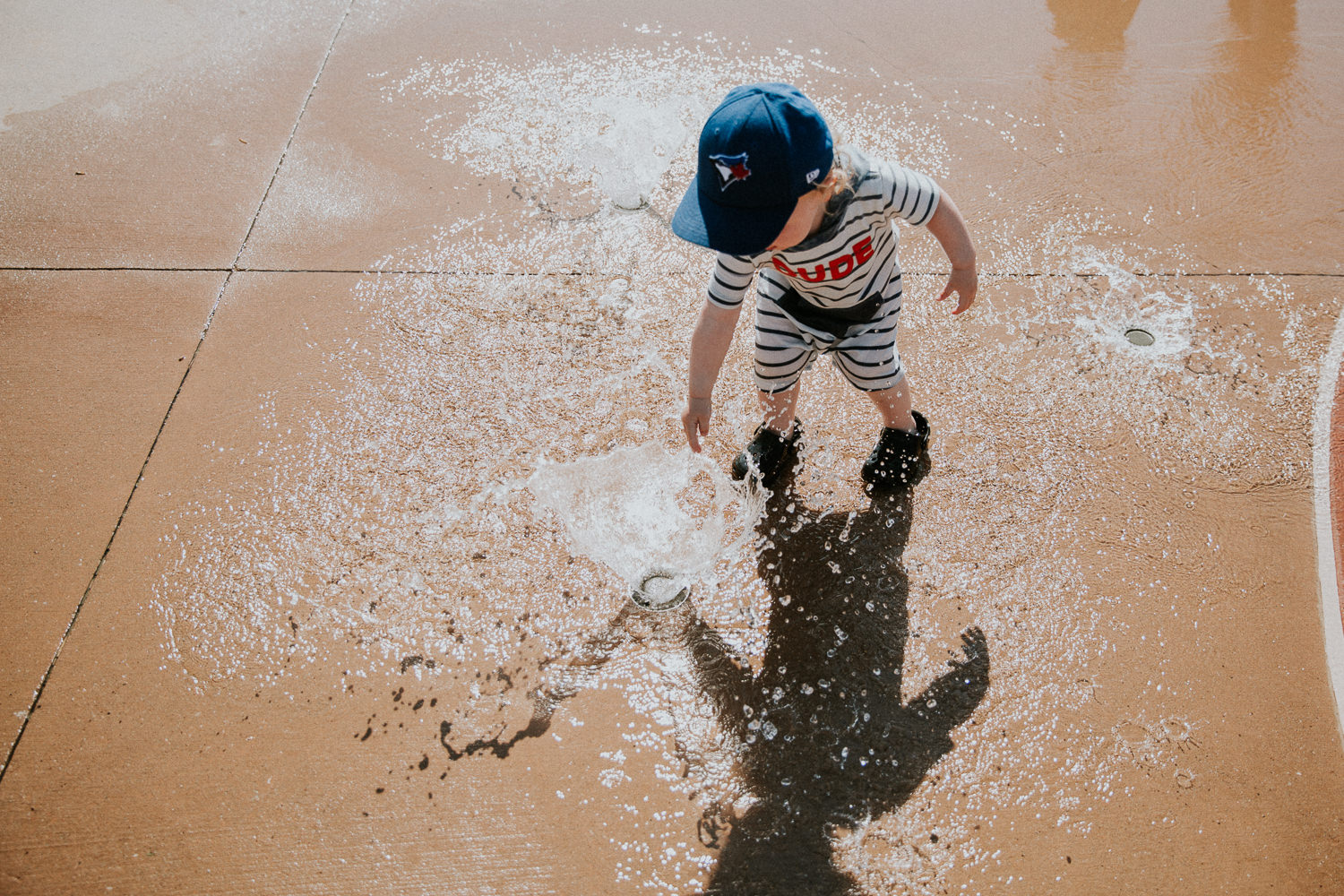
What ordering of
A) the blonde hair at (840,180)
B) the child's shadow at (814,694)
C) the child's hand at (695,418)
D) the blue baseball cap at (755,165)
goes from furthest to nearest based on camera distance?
the child's hand at (695,418) < the child's shadow at (814,694) < the blonde hair at (840,180) < the blue baseball cap at (755,165)

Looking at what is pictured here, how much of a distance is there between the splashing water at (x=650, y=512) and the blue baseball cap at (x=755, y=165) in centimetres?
94

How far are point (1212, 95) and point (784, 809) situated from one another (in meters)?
3.62

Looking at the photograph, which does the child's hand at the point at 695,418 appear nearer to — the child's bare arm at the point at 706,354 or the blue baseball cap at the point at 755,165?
the child's bare arm at the point at 706,354

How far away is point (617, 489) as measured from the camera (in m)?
2.42

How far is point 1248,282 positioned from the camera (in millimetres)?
2859

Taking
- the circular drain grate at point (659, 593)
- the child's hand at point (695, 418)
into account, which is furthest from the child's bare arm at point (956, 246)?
the circular drain grate at point (659, 593)

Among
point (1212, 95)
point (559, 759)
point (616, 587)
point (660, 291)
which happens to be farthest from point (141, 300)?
point (1212, 95)

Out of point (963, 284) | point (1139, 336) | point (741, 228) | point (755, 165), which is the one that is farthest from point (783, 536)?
point (1139, 336)

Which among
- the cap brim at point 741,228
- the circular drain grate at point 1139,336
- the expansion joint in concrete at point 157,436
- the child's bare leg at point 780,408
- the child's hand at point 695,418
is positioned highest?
the cap brim at point 741,228

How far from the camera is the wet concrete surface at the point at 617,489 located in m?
1.84

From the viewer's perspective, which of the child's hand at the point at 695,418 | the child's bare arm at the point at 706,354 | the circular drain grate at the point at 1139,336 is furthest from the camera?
the circular drain grate at the point at 1139,336

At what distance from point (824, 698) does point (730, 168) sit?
124cm

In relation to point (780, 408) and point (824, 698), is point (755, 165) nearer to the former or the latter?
point (780, 408)

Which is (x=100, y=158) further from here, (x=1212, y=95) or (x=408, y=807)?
(x=1212, y=95)
